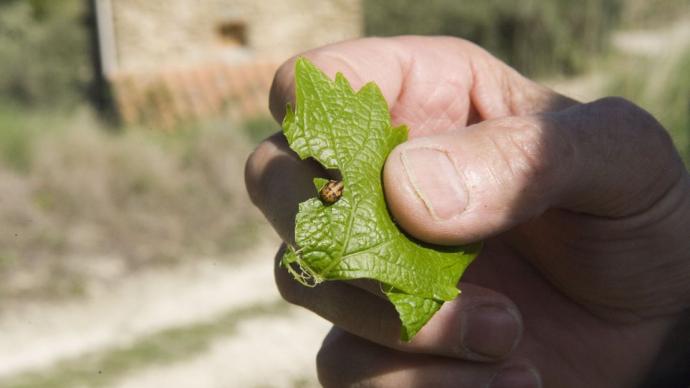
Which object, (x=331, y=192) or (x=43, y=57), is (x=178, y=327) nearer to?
(x=331, y=192)

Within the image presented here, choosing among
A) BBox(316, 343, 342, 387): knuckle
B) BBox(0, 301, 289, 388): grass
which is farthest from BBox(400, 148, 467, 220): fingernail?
BBox(0, 301, 289, 388): grass

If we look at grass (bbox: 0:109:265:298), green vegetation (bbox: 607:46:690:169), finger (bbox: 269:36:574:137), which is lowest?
grass (bbox: 0:109:265:298)

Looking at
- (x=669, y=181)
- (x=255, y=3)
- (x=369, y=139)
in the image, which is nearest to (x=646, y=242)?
(x=669, y=181)

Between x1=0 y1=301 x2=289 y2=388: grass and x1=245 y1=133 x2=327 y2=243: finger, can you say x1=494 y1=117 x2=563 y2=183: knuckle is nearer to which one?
x1=245 y1=133 x2=327 y2=243: finger

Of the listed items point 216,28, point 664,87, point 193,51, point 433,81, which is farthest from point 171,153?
point 433,81

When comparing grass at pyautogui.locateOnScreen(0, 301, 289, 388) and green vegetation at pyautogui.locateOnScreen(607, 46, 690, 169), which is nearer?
grass at pyautogui.locateOnScreen(0, 301, 289, 388)
